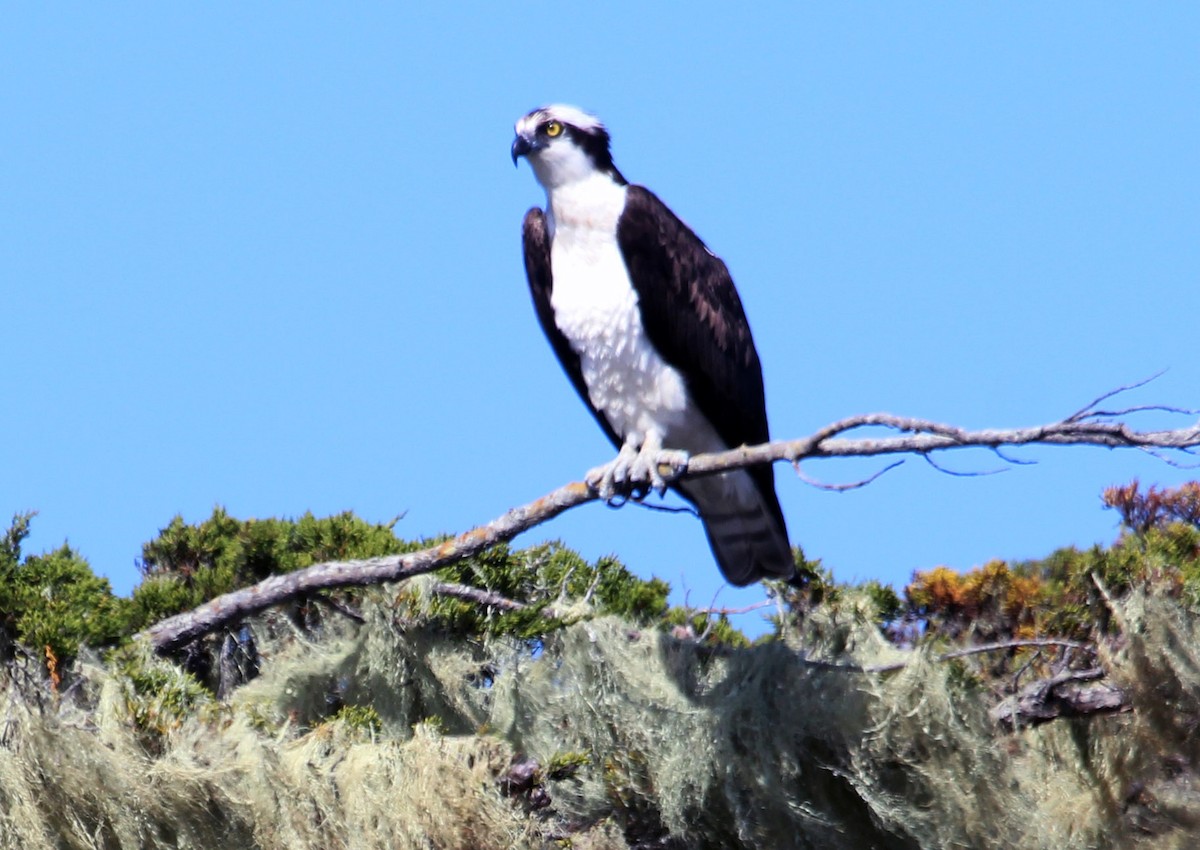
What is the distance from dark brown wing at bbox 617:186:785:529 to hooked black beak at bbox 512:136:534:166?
1.41ft

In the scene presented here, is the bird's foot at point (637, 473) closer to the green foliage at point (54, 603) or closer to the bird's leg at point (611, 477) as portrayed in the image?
the bird's leg at point (611, 477)

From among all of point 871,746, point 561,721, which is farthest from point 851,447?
point 561,721

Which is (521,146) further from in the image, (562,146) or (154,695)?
(154,695)

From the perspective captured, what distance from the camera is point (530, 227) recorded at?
543 centimetres

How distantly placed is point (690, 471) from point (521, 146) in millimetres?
1807

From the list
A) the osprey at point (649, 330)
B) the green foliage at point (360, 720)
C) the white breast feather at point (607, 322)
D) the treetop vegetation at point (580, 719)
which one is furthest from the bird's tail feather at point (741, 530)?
the green foliage at point (360, 720)

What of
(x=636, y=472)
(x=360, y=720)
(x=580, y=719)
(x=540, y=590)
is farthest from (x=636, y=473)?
(x=360, y=720)

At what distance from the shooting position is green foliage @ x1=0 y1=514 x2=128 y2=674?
13.9ft

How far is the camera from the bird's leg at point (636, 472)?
458cm

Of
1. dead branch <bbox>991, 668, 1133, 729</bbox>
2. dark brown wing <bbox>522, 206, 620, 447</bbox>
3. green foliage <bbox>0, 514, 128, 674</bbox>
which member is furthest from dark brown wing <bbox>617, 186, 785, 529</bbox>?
green foliage <bbox>0, 514, 128, 674</bbox>

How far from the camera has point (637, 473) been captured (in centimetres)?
473

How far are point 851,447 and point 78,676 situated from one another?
215cm

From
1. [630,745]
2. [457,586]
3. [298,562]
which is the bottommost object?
[630,745]

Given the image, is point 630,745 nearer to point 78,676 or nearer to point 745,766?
point 745,766
